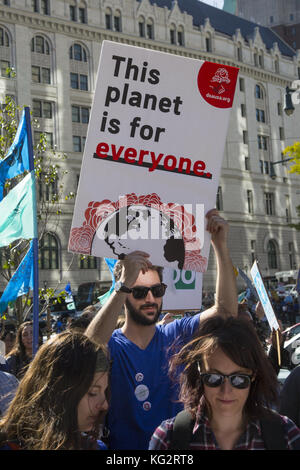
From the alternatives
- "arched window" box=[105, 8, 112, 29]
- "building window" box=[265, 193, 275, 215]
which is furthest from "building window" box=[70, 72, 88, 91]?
"building window" box=[265, 193, 275, 215]

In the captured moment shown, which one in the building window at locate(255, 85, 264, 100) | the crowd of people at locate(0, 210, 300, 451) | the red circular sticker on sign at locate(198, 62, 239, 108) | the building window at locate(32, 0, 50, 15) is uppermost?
the building window at locate(32, 0, 50, 15)

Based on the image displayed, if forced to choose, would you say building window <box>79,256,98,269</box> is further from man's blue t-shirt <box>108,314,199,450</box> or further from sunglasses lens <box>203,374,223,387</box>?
sunglasses lens <box>203,374,223,387</box>

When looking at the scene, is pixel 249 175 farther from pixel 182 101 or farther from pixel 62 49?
pixel 182 101

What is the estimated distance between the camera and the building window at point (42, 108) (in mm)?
47094

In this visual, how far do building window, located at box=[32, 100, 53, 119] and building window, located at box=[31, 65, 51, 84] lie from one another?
4.95 feet

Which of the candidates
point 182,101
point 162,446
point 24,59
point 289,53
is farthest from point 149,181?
point 289,53

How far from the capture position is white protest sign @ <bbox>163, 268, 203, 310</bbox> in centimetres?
798

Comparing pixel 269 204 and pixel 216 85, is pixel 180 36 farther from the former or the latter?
pixel 216 85

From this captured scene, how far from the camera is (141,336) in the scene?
3.60m

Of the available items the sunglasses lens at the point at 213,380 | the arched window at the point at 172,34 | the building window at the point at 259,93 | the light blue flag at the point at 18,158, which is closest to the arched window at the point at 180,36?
the arched window at the point at 172,34

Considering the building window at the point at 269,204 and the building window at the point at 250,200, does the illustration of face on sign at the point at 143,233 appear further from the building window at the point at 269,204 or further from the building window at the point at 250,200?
the building window at the point at 269,204

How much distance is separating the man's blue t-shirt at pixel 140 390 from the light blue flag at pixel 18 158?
3473 millimetres

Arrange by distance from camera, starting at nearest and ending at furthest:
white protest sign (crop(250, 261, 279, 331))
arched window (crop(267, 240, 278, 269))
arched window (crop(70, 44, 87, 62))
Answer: white protest sign (crop(250, 261, 279, 331)) → arched window (crop(70, 44, 87, 62)) → arched window (crop(267, 240, 278, 269))
